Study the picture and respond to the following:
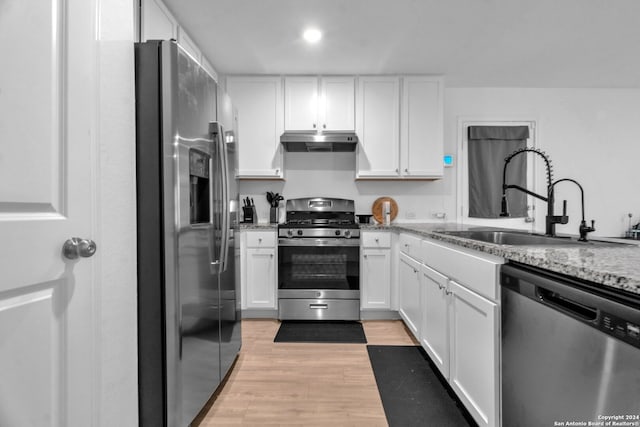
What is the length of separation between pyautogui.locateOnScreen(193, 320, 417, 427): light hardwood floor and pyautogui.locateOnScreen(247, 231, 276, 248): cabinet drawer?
83 centimetres

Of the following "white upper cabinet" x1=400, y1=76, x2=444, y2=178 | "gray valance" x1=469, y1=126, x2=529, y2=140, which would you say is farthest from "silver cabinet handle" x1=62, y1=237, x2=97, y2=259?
"gray valance" x1=469, y1=126, x2=529, y2=140

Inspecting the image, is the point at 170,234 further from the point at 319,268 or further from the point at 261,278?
the point at 319,268

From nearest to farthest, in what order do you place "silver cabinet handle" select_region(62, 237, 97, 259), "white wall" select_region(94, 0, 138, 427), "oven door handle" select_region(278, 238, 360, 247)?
1. "silver cabinet handle" select_region(62, 237, 97, 259)
2. "white wall" select_region(94, 0, 138, 427)
3. "oven door handle" select_region(278, 238, 360, 247)

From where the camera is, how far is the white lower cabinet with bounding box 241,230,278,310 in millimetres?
2869

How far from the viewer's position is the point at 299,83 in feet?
10.3

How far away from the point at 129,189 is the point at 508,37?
10.00ft

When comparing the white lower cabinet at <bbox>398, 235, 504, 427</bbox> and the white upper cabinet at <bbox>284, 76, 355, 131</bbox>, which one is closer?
the white lower cabinet at <bbox>398, 235, 504, 427</bbox>

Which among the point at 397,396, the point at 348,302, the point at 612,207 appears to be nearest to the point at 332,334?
the point at 348,302

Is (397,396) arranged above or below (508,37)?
below

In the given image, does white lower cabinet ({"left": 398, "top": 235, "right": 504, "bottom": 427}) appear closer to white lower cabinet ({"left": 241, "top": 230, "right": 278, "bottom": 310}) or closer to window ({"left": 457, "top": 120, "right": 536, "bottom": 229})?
white lower cabinet ({"left": 241, "top": 230, "right": 278, "bottom": 310})

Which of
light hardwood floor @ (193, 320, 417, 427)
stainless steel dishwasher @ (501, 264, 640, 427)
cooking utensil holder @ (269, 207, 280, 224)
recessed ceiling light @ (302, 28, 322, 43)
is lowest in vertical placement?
light hardwood floor @ (193, 320, 417, 427)

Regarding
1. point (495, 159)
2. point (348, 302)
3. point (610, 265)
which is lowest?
point (348, 302)

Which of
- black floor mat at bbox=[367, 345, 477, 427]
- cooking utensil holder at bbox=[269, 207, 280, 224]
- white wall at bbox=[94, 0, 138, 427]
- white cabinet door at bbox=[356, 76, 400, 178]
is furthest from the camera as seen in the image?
cooking utensil holder at bbox=[269, 207, 280, 224]

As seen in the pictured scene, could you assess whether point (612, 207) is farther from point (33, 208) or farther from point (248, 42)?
point (33, 208)
